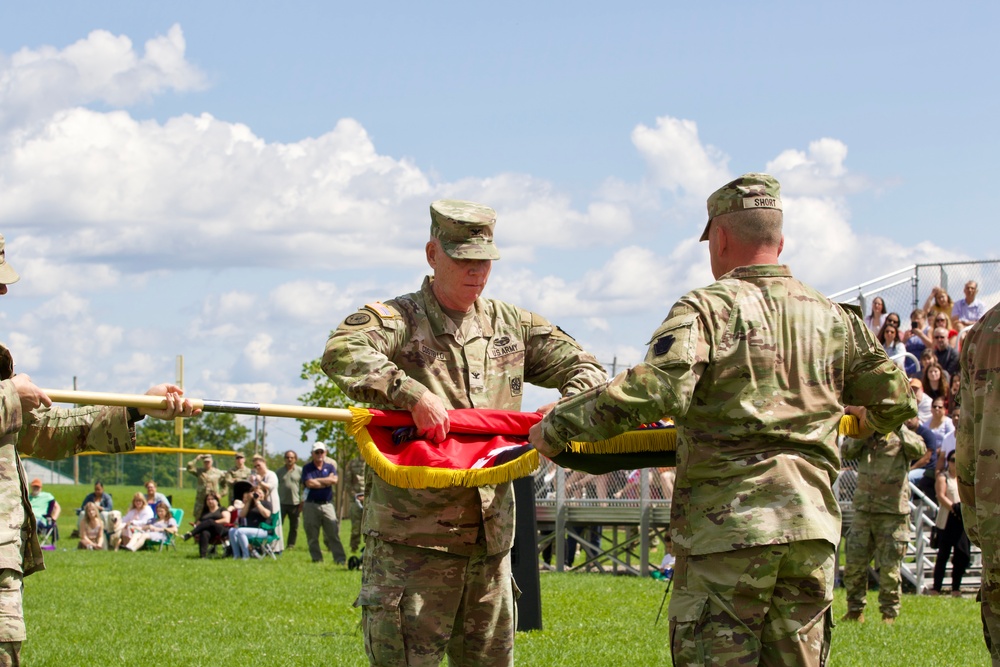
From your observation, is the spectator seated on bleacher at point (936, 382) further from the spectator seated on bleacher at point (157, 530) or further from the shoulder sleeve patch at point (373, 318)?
the spectator seated on bleacher at point (157, 530)

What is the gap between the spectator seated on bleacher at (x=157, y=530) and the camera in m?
26.6

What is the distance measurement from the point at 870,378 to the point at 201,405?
287 centimetres

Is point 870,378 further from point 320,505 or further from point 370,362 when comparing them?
point 320,505

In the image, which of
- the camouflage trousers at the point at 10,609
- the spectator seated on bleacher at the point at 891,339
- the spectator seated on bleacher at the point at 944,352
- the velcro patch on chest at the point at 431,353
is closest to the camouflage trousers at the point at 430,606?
the velcro patch on chest at the point at 431,353

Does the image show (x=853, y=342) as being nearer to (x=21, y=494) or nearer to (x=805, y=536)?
(x=805, y=536)

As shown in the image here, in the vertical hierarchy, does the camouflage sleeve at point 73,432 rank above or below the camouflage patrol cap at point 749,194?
below

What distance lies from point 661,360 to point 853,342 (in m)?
0.89

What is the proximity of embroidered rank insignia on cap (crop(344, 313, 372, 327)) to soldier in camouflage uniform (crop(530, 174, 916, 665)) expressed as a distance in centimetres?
125

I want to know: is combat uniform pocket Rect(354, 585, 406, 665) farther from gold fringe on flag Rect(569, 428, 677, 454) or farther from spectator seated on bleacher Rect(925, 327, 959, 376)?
spectator seated on bleacher Rect(925, 327, 959, 376)

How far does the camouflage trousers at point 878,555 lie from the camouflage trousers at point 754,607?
28.1 feet

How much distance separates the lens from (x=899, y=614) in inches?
531

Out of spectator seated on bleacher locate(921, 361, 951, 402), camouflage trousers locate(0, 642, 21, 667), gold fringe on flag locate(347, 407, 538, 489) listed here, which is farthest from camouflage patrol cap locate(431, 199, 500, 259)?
spectator seated on bleacher locate(921, 361, 951, 402)

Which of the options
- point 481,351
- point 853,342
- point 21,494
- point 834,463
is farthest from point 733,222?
point 21,494

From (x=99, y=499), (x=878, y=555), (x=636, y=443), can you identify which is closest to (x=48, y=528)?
(x=99, y=499)
